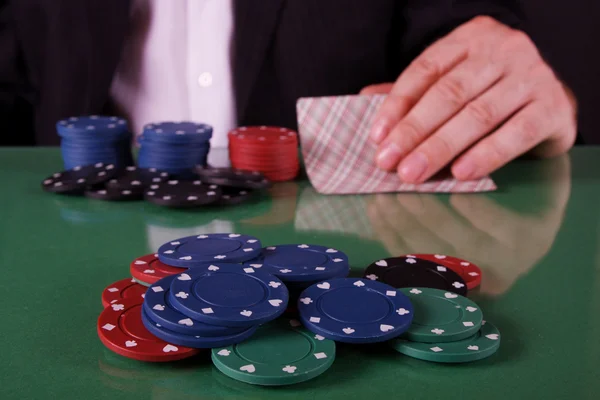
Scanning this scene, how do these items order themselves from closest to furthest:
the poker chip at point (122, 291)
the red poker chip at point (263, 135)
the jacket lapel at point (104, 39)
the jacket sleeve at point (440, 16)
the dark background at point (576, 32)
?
the poker chip at point (122, 291) < the red poker chip at point (263, 135) < the jacket sleeve at point (440, 16) < the jacket lapel at point (104, 39) < the dark background at point (576, 32)

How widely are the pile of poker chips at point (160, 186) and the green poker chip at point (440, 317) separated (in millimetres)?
708

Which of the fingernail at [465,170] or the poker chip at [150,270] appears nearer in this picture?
the poker chip at [150,270]

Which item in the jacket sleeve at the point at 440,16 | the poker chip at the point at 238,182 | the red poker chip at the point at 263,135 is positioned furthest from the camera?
the jacket sleeve at the point at 440,16

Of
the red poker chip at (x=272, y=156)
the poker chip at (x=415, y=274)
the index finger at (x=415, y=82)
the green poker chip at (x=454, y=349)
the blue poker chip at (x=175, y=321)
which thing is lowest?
the red poker chip at (x=272, y=156)

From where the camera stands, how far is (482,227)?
1.49 metres

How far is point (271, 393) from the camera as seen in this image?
78 centimetres

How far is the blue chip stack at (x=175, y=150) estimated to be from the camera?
182cm

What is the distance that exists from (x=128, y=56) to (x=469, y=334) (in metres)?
2.09

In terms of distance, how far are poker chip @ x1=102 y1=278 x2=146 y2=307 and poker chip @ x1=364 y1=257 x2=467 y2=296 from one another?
356 millimetres

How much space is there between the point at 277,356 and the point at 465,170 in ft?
3.72

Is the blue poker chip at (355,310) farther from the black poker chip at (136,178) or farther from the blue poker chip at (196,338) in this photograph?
the black poker chip at (136,178)

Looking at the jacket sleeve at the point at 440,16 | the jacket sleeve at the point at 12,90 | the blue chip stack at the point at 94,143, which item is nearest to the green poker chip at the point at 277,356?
the blue chip stack at the point at 94,143

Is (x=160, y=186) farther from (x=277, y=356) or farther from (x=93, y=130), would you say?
(x=277, y=356)

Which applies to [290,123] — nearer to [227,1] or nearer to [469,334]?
[227,1]
